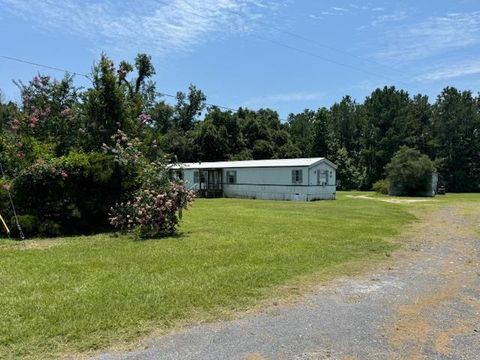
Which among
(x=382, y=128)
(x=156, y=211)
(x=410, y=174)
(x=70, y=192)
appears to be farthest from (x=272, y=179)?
(x=382, y=128)

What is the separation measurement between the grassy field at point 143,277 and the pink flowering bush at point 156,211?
0.49 m

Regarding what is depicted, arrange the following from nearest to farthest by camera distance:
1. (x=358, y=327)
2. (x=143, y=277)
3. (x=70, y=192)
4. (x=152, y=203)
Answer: (x=358, y=327), (x=143, y=277), (x=152, y=203), (x=70, y=192)

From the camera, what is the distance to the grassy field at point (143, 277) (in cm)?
464

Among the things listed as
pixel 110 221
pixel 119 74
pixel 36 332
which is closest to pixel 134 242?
pixel 110 221

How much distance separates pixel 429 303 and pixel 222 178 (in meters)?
28.4

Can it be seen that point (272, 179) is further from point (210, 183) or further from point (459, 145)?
point (459, 145)

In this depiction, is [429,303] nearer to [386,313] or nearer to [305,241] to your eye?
[386,313]

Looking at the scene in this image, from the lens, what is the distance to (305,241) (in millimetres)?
10516

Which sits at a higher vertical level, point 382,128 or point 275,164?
point 382,128

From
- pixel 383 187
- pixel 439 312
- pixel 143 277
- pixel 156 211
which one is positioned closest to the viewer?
pixel 439 312

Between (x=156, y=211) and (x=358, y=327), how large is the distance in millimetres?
7107

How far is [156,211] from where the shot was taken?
436 inches

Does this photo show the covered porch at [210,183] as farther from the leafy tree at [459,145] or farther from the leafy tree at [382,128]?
the leafy tree at [459,145]

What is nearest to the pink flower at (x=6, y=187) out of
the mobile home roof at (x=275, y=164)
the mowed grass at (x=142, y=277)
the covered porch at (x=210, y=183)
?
the mowed grass at (x=142, y=277)
